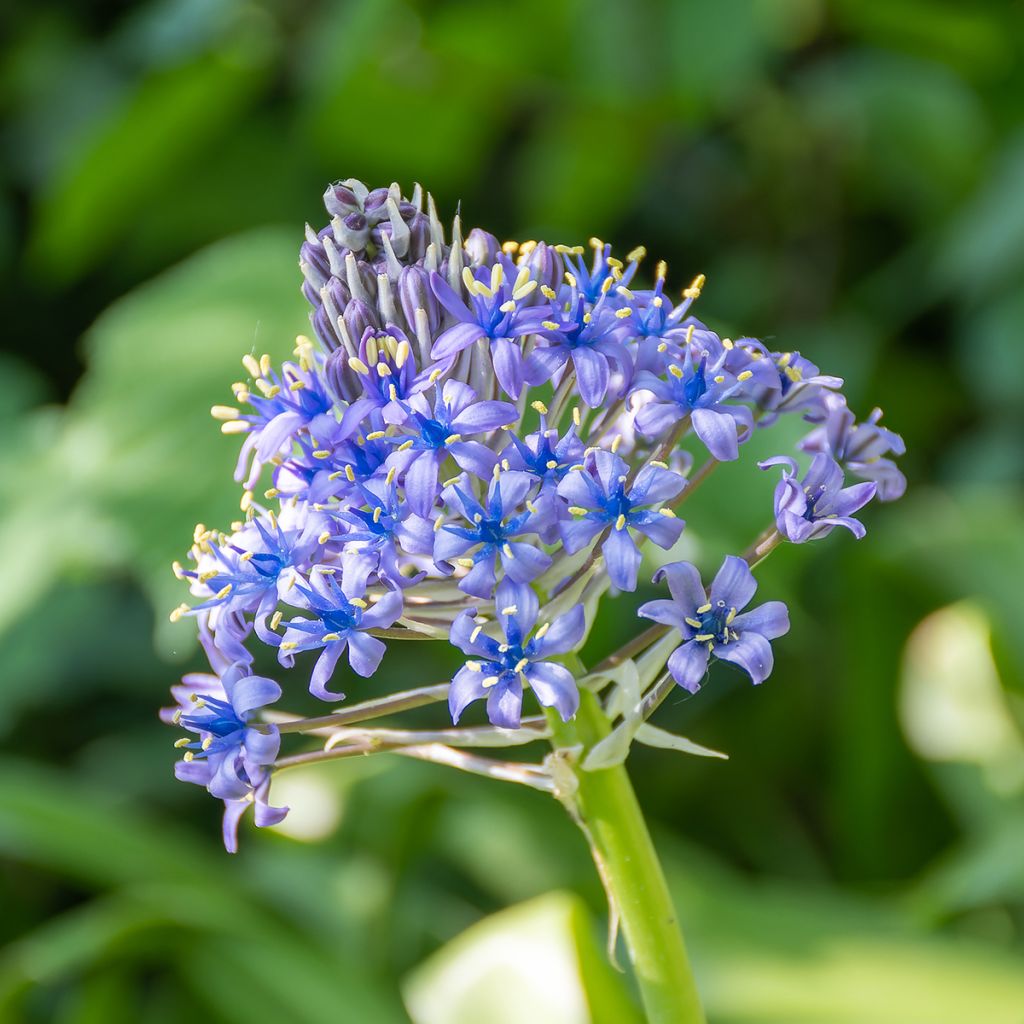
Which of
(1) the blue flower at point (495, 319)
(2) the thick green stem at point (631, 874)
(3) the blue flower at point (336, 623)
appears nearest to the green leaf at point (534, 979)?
(2) the thick green stem at point (631, 874)

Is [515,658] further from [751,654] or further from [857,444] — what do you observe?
[857,444]

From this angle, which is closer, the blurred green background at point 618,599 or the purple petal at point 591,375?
the purple petal at point 591,375

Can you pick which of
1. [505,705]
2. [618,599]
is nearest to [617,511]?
[505,705]

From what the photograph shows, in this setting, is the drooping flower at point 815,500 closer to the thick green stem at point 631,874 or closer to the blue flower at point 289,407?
the thick green stem at point 631,874

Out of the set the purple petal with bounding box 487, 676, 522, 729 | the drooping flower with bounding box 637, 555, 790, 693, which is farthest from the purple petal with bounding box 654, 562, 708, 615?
the purple petal with bounding box 487, 676, 522, 729

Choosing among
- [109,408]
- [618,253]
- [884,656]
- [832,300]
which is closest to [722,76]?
[832,300]

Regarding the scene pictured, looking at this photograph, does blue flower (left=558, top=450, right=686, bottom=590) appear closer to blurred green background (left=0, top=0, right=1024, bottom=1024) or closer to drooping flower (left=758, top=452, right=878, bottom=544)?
drooping flower (left=758, top=452, right=878, bottom=544)
